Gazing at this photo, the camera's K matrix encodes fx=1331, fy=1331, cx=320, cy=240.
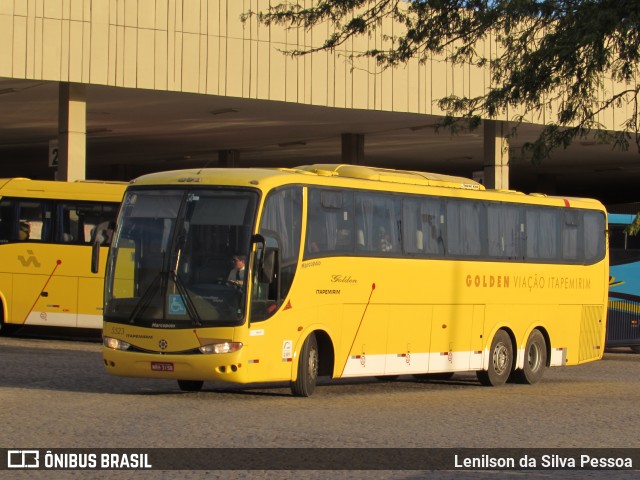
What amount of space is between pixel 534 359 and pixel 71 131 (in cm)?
1376

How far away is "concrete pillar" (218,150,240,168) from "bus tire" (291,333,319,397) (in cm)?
2940

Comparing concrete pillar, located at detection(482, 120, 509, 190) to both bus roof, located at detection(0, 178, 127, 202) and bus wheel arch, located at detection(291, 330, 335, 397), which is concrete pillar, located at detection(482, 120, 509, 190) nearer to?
bus roof, located at detection(0, 178, 127, 202)

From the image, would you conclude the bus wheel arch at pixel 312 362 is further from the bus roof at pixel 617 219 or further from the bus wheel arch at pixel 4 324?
the bus roof at pixel 617 219

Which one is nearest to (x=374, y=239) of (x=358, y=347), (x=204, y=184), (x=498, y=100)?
(x=358, y=347)

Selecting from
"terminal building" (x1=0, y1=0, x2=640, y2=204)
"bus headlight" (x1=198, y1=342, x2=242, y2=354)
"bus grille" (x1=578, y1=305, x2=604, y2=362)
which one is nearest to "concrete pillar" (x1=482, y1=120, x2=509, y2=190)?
"terminal building" (x1=0, y1=0, x2=640, y2=204)

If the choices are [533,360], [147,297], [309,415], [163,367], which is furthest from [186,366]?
[533,360]

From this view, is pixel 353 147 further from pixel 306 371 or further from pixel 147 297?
pixel 147 297

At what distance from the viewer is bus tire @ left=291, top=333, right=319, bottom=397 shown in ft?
55.9

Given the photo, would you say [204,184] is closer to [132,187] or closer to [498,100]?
[132,187]

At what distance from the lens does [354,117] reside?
35844 millimetres

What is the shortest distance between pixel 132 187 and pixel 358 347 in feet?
12.3

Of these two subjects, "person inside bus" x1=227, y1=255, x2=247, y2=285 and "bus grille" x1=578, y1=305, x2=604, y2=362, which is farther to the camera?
"bus grille" x1=578, y1=305, x2=604, y2=362

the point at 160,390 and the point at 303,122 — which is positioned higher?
the point at 303,122

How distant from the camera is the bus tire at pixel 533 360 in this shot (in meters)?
21.6
